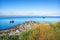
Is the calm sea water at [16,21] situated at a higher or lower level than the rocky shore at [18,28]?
higher

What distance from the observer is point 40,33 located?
136 cm

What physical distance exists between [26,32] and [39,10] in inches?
13.2

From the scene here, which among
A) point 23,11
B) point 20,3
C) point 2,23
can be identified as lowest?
point 2,23

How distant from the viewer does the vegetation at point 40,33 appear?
1352mm

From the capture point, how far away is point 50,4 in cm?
Result: 146

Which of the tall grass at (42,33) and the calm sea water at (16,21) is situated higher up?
the calm sea water at (16,21)

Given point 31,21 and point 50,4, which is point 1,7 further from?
point 50,4

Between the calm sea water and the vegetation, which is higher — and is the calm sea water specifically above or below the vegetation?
above

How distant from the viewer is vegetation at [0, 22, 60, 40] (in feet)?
4.43

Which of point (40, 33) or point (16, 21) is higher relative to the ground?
point (16, 21)

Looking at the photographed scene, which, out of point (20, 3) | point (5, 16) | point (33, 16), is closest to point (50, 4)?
point (33, 16)

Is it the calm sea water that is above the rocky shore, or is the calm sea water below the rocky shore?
above

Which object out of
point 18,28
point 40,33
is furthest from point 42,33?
point 18,28

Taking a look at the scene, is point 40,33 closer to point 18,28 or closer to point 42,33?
point 42,33
